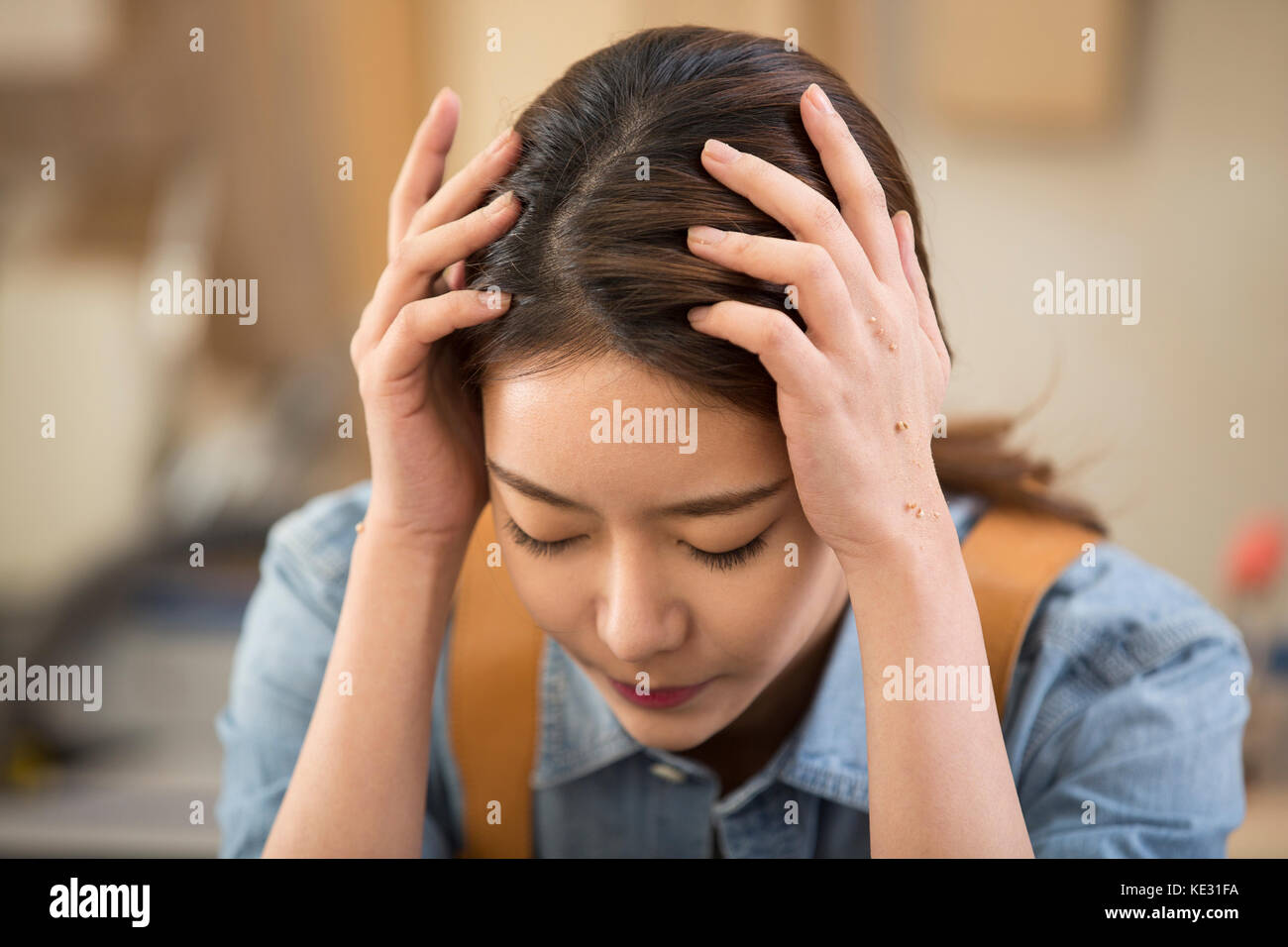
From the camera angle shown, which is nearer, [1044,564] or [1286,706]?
[1044,564]

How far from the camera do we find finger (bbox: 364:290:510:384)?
0.53 m

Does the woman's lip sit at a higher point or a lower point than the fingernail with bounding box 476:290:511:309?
lower

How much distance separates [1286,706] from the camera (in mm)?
909

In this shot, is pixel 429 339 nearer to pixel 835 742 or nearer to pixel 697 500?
pixel 697 500

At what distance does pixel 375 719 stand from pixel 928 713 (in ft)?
1.05

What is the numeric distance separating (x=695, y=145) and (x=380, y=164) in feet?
2.76

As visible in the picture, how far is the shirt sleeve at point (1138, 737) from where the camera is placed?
1.97 ft

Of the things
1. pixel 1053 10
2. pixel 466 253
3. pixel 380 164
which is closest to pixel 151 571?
pixel 380 164

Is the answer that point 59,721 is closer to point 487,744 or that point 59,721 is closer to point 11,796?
point 11,796

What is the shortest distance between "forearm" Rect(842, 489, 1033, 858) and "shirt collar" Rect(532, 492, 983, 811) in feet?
0.39
